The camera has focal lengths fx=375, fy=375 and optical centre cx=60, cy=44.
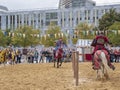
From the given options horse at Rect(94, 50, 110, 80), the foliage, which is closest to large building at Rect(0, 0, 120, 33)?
the foliage

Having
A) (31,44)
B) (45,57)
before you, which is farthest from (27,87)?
(31,44)

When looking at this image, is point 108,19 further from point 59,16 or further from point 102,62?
point 102,62

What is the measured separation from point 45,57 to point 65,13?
66683 millimetres

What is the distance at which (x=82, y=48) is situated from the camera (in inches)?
1626

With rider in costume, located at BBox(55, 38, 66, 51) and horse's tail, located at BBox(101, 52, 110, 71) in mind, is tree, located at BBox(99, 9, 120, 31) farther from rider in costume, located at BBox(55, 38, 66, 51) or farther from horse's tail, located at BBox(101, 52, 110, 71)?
horse's tail, located at BBox(101, 52, 110, 71)

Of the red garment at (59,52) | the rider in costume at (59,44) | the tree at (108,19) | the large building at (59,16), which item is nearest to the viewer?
the rider in costume at (59,44)

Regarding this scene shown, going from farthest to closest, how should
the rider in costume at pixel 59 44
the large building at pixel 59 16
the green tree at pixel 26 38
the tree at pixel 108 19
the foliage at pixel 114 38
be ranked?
1. the large building at pixel 59 16
2. the green tree at pixel 26 38
3. the tree at pixel 108 19
4. the foliage at pixel 114 38
5. the rider in costume at pixel 59 44

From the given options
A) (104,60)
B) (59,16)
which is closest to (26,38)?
(59,16)

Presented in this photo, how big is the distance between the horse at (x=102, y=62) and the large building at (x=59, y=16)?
87068mm

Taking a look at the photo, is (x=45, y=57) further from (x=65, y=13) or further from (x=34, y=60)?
(x=65, y=13)

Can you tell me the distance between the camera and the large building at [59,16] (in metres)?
105

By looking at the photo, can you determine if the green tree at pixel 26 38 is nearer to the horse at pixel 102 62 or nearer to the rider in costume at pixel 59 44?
the rider in costume at pixel 59 44

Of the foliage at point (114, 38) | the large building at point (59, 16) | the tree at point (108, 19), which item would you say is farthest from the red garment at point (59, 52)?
the large building at point (59, 16)

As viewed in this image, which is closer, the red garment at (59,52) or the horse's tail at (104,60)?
the horse's tail at (104,60)
